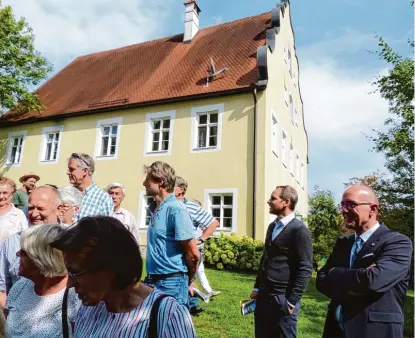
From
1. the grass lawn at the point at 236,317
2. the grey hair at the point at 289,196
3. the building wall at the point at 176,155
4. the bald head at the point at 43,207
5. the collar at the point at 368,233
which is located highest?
the building wall at the point at 176,155

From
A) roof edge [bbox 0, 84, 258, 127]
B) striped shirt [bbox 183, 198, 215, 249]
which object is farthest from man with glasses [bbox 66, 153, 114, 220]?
roof edge [bbox 0, 84, 258, 127]

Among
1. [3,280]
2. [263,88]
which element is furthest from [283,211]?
[263,88]

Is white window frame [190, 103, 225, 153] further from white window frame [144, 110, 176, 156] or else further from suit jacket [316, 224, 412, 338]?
suit jacket [316, 224, 412, 338]

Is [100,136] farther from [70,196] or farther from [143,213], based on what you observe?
[70,196]

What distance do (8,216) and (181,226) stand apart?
6.52ft

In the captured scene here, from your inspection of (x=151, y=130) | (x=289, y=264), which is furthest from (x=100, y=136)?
(x=289, y=264)

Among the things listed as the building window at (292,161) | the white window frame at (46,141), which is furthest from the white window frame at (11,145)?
the building window at (292,161)

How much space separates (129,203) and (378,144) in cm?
1447

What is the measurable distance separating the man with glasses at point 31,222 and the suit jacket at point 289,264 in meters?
2.07

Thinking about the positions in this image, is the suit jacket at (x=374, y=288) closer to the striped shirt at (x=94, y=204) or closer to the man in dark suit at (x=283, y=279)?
the man in dark suit at (x=283, y=279)

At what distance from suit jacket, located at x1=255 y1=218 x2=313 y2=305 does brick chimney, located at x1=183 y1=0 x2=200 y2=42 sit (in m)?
19.0

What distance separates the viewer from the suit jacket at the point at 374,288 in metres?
2.74

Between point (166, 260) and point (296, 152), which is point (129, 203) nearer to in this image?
point (296, 152)

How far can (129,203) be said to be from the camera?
17484 mm
